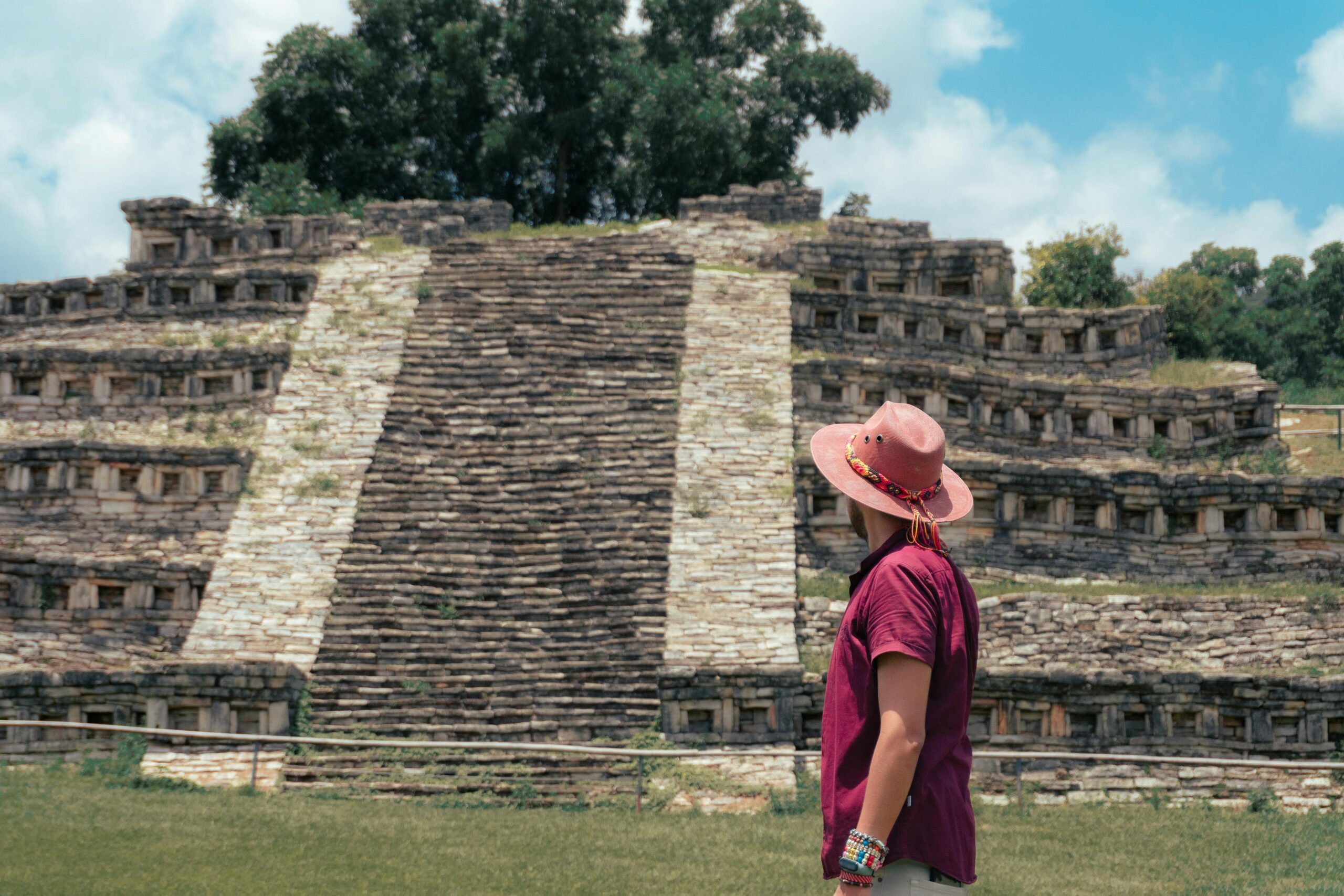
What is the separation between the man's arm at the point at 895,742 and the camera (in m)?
3.20

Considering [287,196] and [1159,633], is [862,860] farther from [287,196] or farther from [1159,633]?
[287,196]

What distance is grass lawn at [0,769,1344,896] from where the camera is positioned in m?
7.66

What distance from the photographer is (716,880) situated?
7.88m

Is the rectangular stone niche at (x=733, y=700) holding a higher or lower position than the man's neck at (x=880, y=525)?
lower

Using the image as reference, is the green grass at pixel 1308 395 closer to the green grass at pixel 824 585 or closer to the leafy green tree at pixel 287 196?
the green grass at pixel 824 585

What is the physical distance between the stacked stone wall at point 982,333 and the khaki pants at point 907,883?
15702mm

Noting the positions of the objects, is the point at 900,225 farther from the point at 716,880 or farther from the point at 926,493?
the point at 926,493

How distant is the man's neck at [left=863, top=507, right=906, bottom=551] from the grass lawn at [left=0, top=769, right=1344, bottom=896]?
449 cm

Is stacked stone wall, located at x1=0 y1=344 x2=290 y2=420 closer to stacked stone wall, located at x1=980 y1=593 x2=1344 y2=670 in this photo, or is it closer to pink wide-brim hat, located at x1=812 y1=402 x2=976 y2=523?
stacked stone wall, located at x1=980 y1=593 x2=1344 y2=670

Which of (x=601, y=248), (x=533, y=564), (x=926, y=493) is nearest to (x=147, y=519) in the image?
(x=533, y=564)

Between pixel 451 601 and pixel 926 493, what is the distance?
10.8 meters

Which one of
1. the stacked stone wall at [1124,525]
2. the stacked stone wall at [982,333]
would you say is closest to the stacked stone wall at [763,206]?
the stacked stone wall at [982,333]

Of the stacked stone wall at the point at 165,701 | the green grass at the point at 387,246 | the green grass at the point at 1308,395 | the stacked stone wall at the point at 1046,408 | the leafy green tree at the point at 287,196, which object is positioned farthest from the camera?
the leafy green tree at the point at 287,196

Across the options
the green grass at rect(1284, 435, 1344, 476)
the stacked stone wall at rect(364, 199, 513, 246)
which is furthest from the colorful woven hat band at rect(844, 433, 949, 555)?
the stacked stone wall at rect(364, 199, 513, 246)
